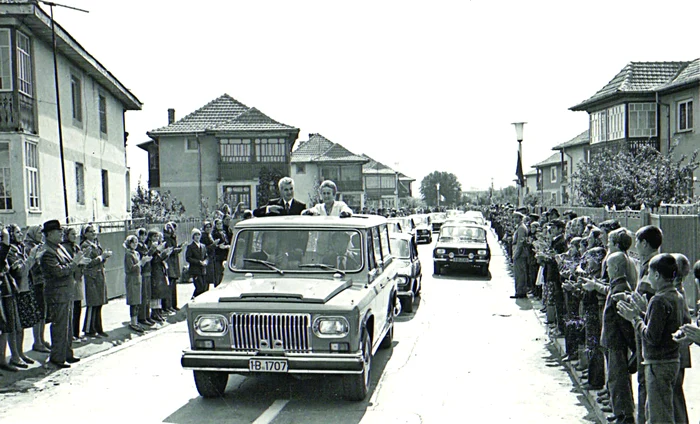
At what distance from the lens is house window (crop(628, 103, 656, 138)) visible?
33844 mm

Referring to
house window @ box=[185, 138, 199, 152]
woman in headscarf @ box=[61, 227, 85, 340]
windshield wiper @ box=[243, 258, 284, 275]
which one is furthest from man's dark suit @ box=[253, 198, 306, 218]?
house window @ box=[185, 138, 199, 152]

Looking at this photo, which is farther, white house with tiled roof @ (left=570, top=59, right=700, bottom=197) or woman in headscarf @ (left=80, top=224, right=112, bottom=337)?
white house with tiled roof @ (left=570, top=59, right=700, bottom=197)

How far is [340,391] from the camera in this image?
25.1 feet

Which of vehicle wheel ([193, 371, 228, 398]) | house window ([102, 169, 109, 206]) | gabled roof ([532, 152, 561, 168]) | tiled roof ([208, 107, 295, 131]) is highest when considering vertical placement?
tiled roof ([208, 107, 295, 131])

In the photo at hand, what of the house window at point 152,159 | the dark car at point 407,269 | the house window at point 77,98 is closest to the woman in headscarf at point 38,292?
the dark car at point 407,269

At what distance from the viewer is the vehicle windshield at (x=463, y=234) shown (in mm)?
22125

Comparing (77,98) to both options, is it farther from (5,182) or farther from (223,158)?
(223,158)

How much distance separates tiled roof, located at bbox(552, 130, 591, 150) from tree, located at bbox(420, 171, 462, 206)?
88605 millimetres

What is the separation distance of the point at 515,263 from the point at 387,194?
3606 inches

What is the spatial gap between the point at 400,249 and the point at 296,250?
7497 mm

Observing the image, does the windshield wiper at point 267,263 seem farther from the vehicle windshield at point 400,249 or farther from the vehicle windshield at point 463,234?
the vehicle windshield at point 463,234

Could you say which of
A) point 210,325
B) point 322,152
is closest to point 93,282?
point 210,325

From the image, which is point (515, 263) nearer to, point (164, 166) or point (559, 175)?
point (164, 166)

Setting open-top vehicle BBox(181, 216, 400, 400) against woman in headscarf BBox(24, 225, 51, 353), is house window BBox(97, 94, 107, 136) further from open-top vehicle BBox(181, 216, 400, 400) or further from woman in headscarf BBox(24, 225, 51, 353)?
open-top vehicle BBox(181, 216, 400, 400)
